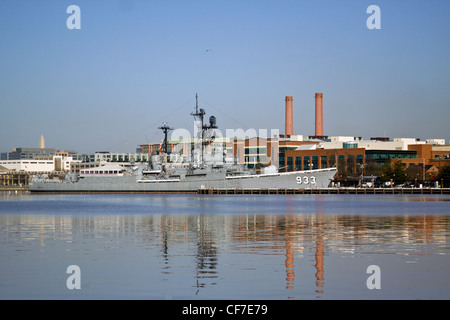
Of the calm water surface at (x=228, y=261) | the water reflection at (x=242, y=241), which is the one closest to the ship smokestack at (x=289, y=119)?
the water reflection at (x=242, y=241)

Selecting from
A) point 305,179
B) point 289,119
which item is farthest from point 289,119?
point 305,179

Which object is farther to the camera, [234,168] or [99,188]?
[99,188]

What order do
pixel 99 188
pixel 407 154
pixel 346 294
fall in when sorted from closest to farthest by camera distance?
pixel 346 294 → pixel 99 188 → pixel 407 154

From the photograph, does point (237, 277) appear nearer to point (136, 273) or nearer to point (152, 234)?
point (136, 273)

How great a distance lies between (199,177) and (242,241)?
97.2 m

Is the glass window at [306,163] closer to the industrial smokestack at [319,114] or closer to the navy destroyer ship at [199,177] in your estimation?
the industrial smokestack at [319,114]

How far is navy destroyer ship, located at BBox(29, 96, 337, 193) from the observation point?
127312 millimetres

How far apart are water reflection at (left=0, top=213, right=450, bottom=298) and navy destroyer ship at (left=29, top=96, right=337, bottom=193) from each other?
78.9m

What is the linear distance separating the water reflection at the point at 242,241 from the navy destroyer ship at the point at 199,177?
259 feet

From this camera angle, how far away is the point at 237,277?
824 inches

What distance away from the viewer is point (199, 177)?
5074 inches

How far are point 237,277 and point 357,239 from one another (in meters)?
12.9
